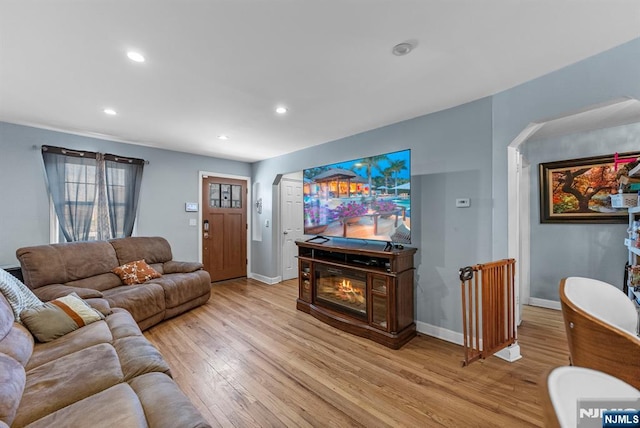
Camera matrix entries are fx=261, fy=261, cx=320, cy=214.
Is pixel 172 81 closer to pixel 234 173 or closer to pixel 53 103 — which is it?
pixel 53 103

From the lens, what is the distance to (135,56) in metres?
1.84

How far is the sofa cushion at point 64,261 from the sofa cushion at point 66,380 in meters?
1.90

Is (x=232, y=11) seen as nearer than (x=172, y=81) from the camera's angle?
Yes

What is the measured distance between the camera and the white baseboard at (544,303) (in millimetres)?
3508

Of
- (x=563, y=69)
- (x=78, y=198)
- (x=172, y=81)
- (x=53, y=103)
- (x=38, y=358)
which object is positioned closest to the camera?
(x=38, y=358)

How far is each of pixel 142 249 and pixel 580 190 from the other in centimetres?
603

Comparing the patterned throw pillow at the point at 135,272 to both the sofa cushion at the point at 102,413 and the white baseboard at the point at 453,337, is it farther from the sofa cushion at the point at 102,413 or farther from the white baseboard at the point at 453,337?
the white baseboard at the point at 453,337

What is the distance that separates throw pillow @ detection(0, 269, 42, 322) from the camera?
6.36ft

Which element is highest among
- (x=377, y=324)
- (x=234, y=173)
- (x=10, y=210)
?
(x=234, y=173)

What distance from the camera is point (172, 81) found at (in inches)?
86.1

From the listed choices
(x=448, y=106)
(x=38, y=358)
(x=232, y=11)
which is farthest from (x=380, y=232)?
(x=38, y=358)

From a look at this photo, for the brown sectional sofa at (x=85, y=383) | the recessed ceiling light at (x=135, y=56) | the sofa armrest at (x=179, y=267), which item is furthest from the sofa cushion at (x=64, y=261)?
the recessed ceiling light at (x=135, y=56)

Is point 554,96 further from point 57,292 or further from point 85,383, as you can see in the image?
point 57,292

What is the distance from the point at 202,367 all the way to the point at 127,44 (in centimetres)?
254
